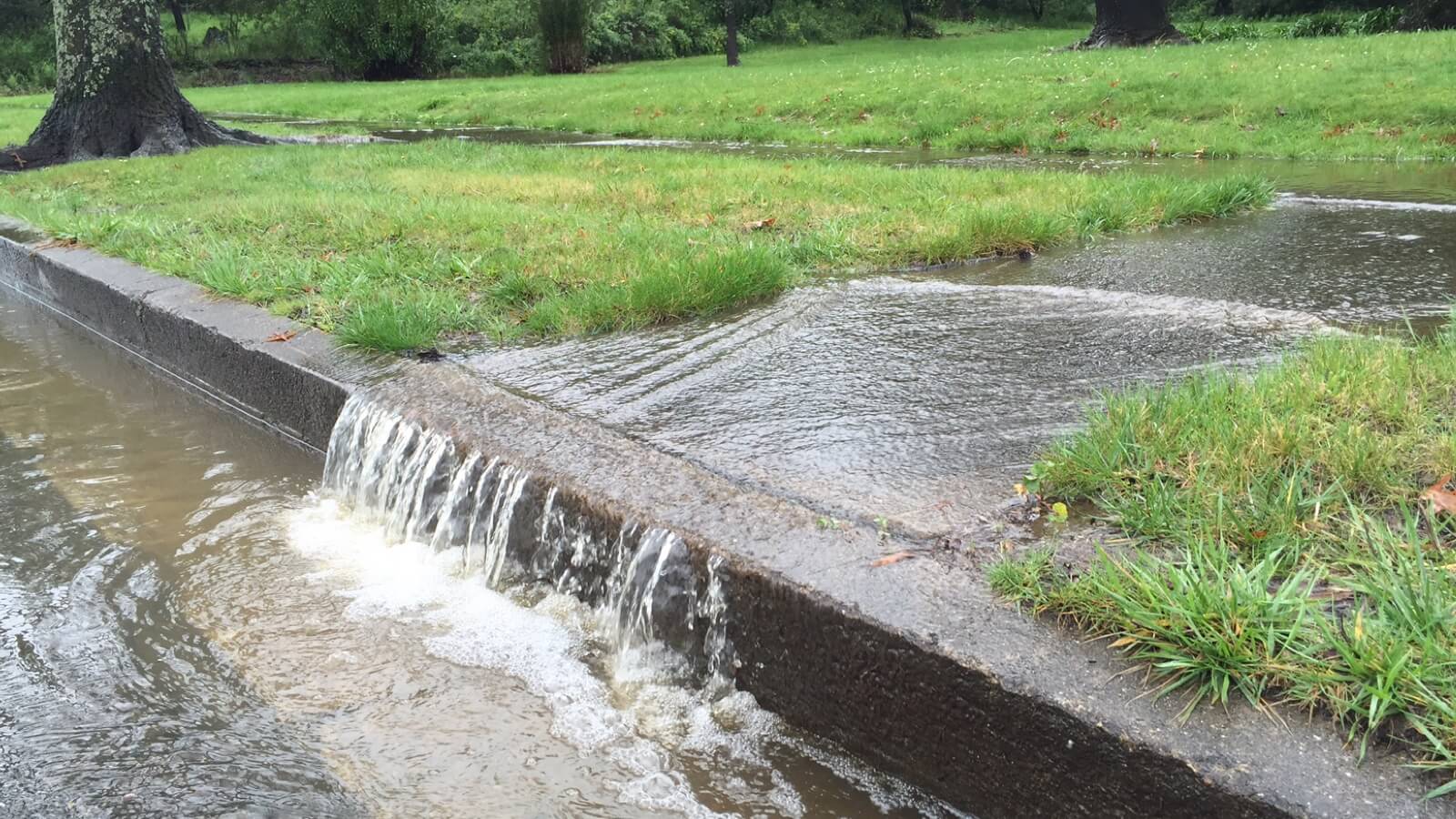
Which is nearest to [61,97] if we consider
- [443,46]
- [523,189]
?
[523,189]

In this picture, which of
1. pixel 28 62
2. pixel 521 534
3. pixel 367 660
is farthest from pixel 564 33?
pixel 367 660

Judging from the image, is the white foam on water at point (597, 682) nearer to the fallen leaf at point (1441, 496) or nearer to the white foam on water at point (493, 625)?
the white foam on water at point (493, 625)

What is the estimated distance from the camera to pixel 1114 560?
2.20 m

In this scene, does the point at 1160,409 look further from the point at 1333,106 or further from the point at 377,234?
the point at 1333,106

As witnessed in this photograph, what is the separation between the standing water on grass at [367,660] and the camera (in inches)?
92.8

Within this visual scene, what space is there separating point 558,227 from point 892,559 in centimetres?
423

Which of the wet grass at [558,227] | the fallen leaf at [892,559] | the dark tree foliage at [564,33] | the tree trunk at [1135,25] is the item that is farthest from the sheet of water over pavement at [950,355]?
the dark tree foliage at [564,33]

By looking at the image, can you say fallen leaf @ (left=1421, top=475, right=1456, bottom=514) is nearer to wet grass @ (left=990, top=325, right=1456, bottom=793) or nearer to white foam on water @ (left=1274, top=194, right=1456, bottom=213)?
wet grass @ (left=990, top=325, right=1456, bottom=793)

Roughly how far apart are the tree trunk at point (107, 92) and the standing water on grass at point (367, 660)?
902 cm

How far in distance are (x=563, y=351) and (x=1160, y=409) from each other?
2.29 metres

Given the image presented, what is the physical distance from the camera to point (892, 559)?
236 centimetres

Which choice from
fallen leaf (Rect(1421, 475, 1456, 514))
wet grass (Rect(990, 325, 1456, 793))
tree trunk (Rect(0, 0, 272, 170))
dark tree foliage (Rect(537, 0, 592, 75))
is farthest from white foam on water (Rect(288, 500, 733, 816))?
dark tree foliage (Rect(537, 0, 592, 75))

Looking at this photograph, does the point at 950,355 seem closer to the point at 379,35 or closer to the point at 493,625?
the point at 493,625

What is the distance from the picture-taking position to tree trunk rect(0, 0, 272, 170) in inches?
452
